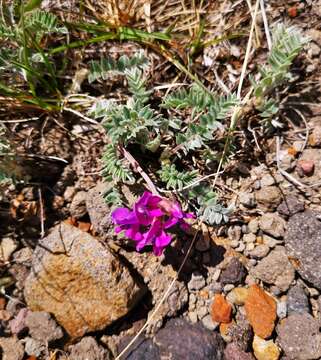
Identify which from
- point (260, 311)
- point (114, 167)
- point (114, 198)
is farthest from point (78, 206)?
point (260, 311)

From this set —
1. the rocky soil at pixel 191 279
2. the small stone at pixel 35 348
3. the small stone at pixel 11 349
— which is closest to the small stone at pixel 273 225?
the rocky soil at pixel 191 279

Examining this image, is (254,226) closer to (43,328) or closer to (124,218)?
(124,218)

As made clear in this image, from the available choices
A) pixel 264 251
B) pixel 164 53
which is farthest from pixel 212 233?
pixel 164 53

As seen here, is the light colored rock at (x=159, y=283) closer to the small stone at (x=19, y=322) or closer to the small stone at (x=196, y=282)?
the small stone at (x=196, y=282)

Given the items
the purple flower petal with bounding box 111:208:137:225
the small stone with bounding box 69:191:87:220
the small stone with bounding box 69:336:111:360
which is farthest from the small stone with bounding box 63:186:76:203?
the small stone with bounding box 69:336:111:360

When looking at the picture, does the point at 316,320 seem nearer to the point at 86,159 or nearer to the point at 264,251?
the point at 264,251

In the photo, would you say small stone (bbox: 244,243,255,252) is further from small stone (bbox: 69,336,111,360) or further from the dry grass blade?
small stone (bbox: 69,336,111,360)
